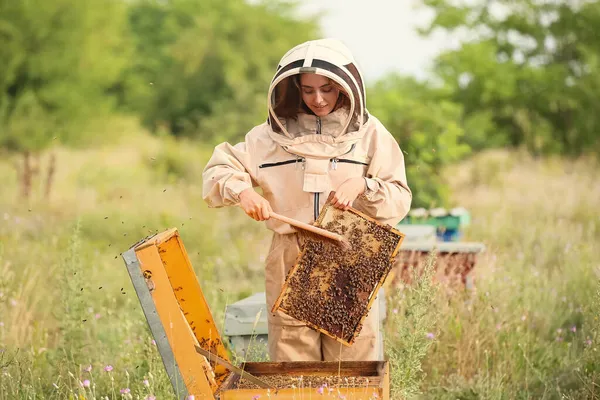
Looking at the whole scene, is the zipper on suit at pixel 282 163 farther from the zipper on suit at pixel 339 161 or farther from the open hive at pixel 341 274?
the open hive at pixel 341 274

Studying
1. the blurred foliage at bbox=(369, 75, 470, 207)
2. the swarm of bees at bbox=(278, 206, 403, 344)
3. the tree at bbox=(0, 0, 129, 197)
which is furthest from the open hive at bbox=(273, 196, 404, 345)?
the tree at bbox=(0, 0, 129, 197)

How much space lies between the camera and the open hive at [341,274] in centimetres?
335

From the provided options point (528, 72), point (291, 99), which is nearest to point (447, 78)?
point (528, 72)

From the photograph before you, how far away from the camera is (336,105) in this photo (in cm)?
373

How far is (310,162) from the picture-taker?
11.7ft

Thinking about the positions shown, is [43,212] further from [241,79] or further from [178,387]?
[241,79]

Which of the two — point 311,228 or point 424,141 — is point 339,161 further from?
point 424,141

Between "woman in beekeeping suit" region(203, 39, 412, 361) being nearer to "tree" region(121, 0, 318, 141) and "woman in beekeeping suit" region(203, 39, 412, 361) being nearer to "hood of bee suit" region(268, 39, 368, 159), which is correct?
"hood of bee suit" region(268, 39, 368, 159)

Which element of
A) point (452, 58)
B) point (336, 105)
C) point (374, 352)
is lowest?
point (374, 352)

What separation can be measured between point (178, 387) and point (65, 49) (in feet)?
74.4

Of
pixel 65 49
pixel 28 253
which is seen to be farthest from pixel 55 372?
pixel 65 49

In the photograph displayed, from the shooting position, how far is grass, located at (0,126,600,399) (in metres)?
4.14

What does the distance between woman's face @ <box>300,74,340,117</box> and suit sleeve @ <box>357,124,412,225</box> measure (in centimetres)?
27

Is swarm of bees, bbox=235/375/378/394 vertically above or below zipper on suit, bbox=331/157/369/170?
below
